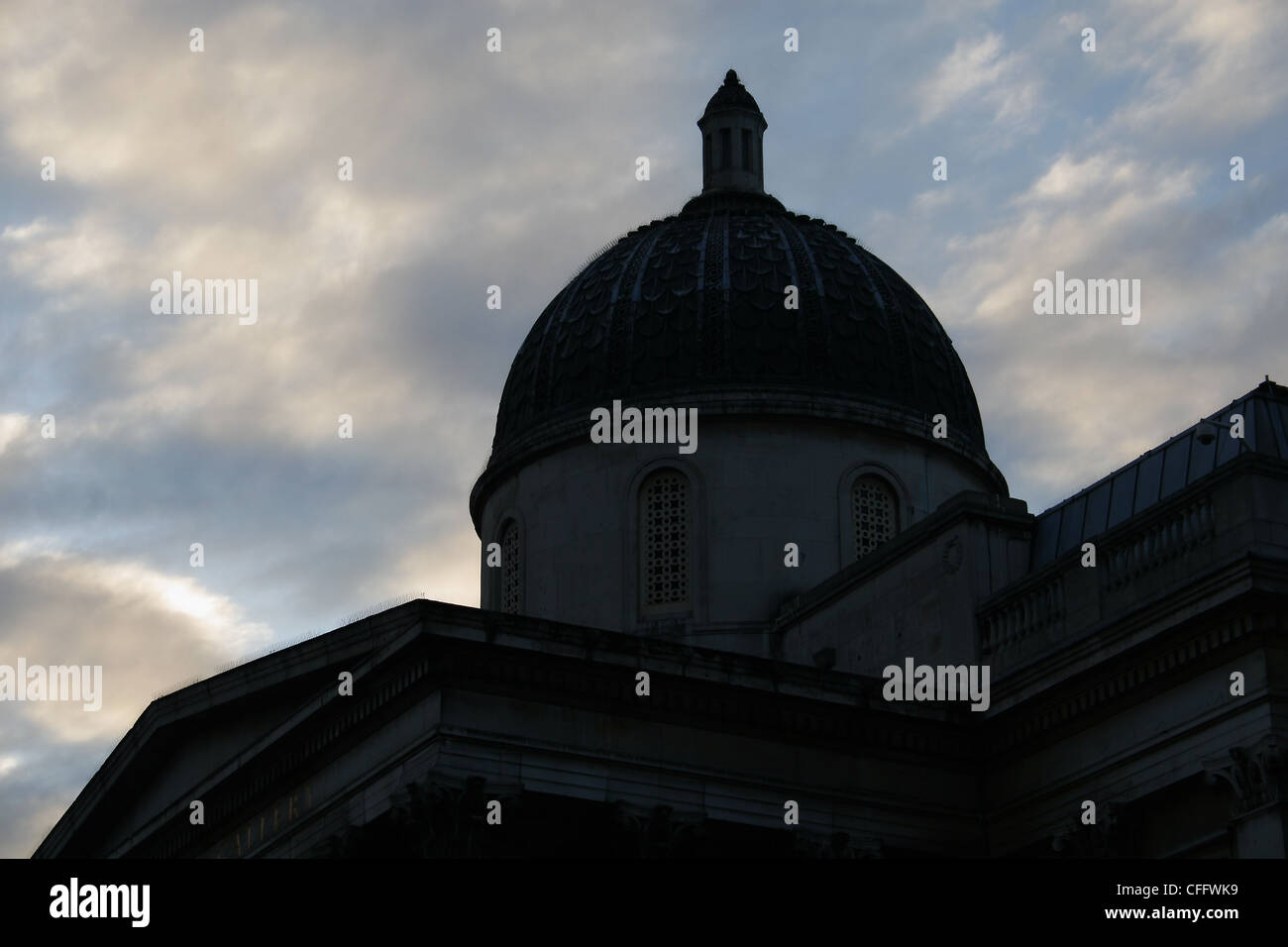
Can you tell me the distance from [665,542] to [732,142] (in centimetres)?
1057

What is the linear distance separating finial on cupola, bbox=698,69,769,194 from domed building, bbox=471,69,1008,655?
8.59ft

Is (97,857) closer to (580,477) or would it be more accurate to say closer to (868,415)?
(580,477)

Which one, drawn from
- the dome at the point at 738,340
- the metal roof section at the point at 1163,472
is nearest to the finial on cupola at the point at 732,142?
the dome at the point at 738,340

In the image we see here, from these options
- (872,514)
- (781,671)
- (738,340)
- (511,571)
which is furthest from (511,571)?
(781,671)

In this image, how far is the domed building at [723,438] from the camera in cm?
4031

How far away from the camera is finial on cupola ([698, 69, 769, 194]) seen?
47.3 metres

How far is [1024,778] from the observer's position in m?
31.7

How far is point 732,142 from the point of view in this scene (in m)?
47.7

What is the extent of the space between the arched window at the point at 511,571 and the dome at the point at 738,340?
1.28m

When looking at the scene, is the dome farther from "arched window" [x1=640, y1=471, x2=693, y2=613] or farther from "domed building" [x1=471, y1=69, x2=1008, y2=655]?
"arched window" [x1=640, y1=471, x2=693, y2=613]
